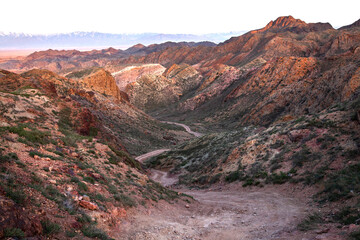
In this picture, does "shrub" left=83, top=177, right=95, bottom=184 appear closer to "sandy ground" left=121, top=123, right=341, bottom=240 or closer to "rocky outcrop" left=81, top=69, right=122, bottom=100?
"sandy ground" left=121, top=123, right=341, bottom=240

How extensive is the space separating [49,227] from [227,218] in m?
8.86

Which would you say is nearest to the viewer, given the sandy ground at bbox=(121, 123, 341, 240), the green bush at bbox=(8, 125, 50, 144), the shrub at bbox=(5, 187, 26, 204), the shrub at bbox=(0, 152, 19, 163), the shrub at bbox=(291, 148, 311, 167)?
the shrub at bbox=(5, 187, 26, 204)

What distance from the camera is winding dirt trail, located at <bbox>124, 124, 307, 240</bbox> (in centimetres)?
927

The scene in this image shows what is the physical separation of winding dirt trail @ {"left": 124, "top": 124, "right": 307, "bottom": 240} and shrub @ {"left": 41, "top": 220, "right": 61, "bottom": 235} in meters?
2.71

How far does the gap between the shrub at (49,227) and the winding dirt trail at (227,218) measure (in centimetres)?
271

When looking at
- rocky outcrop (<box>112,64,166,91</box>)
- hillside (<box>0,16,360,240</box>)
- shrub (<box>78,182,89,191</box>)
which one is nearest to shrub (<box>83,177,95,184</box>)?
hillside (<box>0,16,360,240</box>)

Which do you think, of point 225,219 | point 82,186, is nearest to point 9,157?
point 82,186

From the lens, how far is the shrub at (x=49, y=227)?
5.58 metres

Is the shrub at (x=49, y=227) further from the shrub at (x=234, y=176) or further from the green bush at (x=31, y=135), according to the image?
the shrub at (x=234, y=176)

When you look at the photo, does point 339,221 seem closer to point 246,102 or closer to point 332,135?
point 332,135

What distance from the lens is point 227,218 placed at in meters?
12.1

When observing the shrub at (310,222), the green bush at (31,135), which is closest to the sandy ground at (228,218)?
the shrub at (310,222)

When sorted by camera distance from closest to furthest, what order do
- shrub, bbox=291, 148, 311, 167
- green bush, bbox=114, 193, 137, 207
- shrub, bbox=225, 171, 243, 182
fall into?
green bush, bbox=114, 193, 137, 207
shrub, bbox=291, 148, 311, 167
shrub, bbox=225, 171, 243, 182

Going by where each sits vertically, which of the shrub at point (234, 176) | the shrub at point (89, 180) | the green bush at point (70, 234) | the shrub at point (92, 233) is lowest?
the shrub at point (234, 176)
